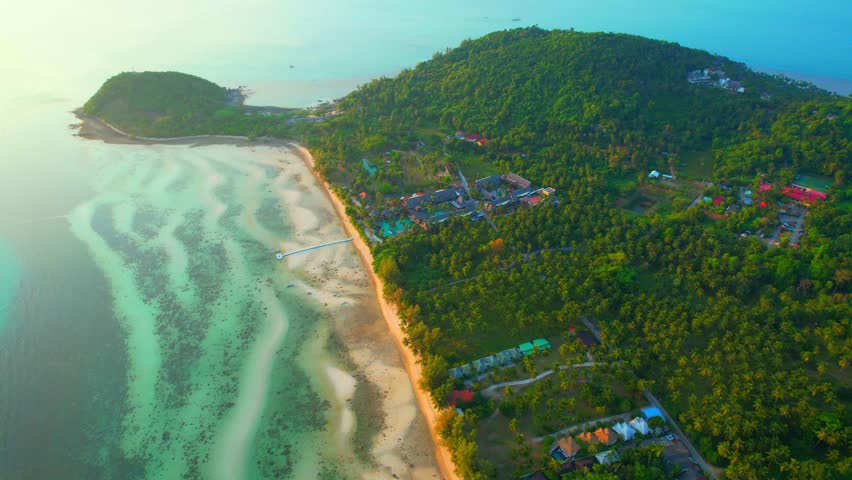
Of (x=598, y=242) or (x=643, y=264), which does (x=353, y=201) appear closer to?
(x=598, y=242)

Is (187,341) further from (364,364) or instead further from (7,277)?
(7,277)

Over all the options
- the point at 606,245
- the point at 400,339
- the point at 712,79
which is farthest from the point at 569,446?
the point at 712,79

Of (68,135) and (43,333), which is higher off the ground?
(68,135)

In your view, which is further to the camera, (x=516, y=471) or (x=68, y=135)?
(x=68, y=135)

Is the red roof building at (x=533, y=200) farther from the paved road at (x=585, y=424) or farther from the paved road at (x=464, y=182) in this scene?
the paved road at (x=585, y=424)

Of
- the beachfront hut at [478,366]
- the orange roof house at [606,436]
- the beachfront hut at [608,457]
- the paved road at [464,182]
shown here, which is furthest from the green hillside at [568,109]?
the beachfront hut at [608,457]

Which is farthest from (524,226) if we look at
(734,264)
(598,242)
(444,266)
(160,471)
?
(160,471)
